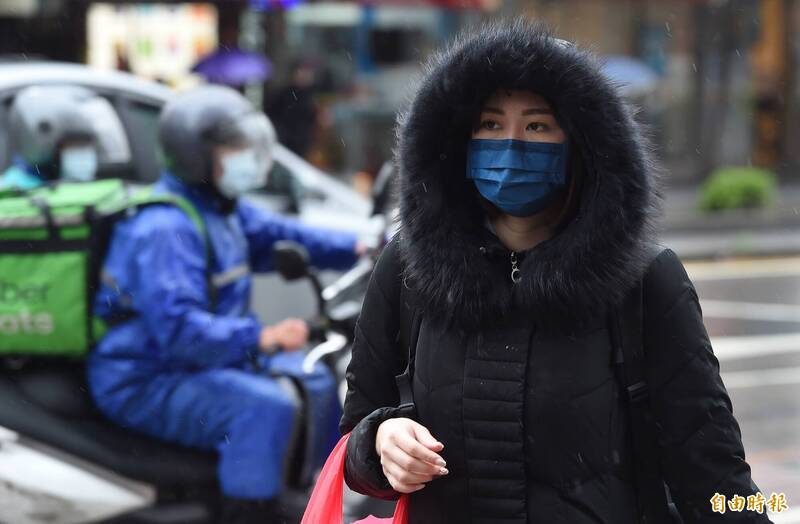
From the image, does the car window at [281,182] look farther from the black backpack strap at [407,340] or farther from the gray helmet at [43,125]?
the black backpack strap at [407,340]

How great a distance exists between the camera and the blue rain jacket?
4.09m

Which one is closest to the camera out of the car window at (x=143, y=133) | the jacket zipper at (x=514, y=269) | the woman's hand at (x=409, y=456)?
the woman's hand at (x=409, y=456)

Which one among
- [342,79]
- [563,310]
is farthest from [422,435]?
[342,79]

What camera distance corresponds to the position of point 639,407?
221cm

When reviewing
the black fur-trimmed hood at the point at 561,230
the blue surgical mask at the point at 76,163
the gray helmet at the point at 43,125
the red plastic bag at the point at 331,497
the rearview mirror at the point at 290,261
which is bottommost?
the red plastic bag at the point at 331,497

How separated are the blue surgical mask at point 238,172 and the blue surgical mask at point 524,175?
207 centimetres

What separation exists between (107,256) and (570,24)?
21.7 metres

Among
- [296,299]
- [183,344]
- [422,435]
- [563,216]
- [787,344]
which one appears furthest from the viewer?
[787,344]

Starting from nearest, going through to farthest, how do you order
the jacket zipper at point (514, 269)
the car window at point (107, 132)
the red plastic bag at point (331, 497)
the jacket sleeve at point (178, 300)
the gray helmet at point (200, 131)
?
the jacket zipper at point (514, 269), the red plastic bag at point (331, 497), the jacket sleeve at point (178, 300), the gray helmet at point (200, 131), the car window at point (107, 132)

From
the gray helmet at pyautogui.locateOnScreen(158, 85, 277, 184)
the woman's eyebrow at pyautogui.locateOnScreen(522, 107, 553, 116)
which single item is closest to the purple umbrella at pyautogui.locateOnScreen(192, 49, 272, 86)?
the gray helmet at pyautogui.locateOnScreen(158, 85, 277, 184)

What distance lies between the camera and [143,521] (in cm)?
418

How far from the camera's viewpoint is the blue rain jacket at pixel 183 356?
4094 millimetres

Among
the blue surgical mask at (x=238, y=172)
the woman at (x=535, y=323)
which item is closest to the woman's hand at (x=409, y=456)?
the woman at (x=535, y=323)

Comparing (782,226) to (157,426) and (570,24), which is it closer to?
(570,24)
